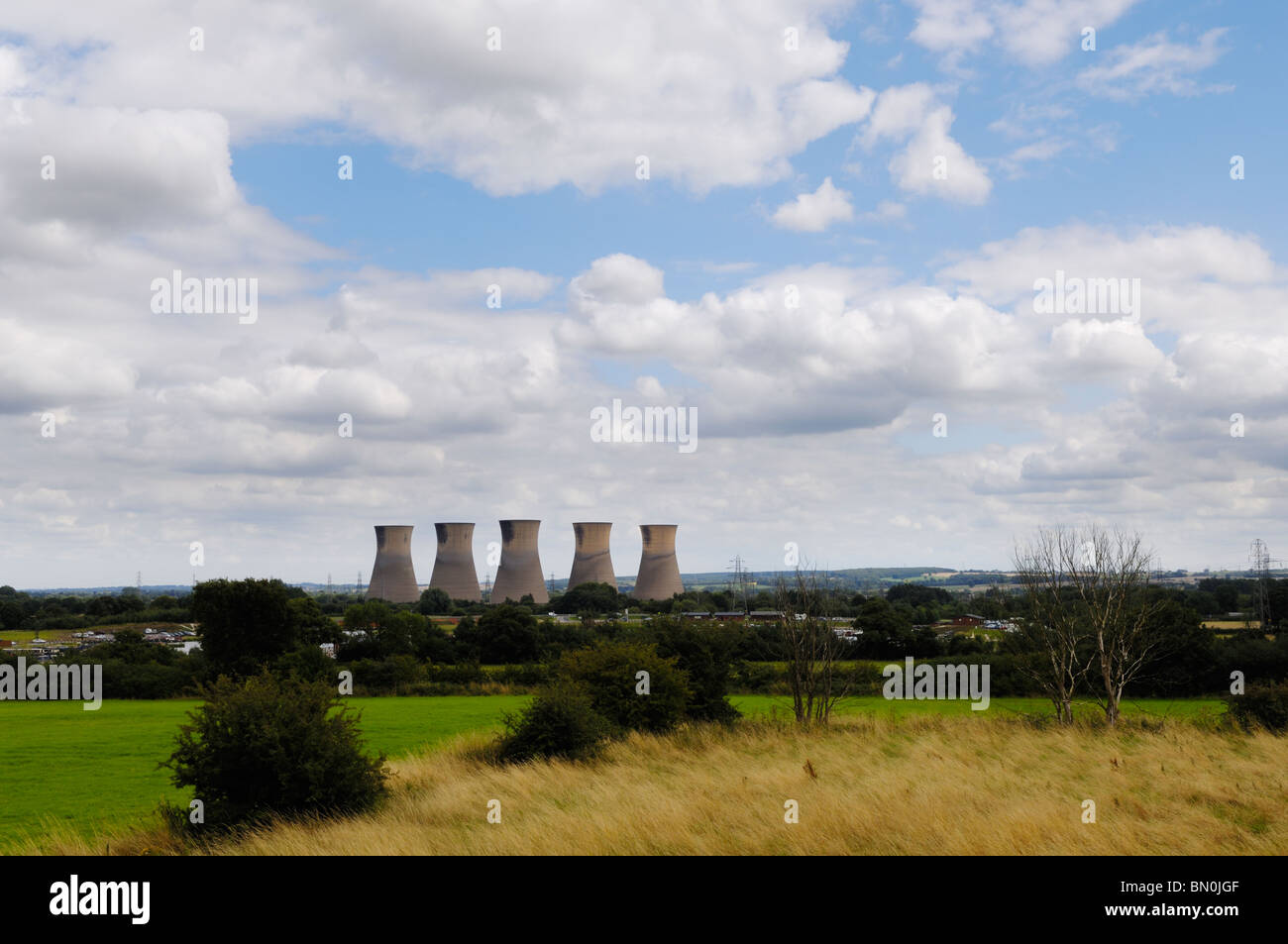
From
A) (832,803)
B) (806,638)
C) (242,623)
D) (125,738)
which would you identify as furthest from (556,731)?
(242,623)

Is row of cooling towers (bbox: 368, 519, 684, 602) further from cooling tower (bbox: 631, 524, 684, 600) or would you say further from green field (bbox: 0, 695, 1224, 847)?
green field (bbox: 0, 695, 1224, 847)

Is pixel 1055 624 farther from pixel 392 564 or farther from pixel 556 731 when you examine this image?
Result: pixel 392 564

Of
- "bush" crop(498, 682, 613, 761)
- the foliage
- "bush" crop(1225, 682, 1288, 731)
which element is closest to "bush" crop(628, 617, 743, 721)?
"bush" crop(498, 682, 613, 761)

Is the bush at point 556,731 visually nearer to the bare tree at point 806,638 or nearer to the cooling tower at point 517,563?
the bare tree at point 806,638

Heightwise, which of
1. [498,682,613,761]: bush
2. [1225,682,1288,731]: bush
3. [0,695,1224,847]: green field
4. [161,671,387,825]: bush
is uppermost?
[161,671,387,825]: bush

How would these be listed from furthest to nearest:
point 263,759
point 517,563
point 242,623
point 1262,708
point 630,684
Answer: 1. point 517,563
2. point 242,623
3. point 1262,708
4. point 630,684
5. point 263,759
